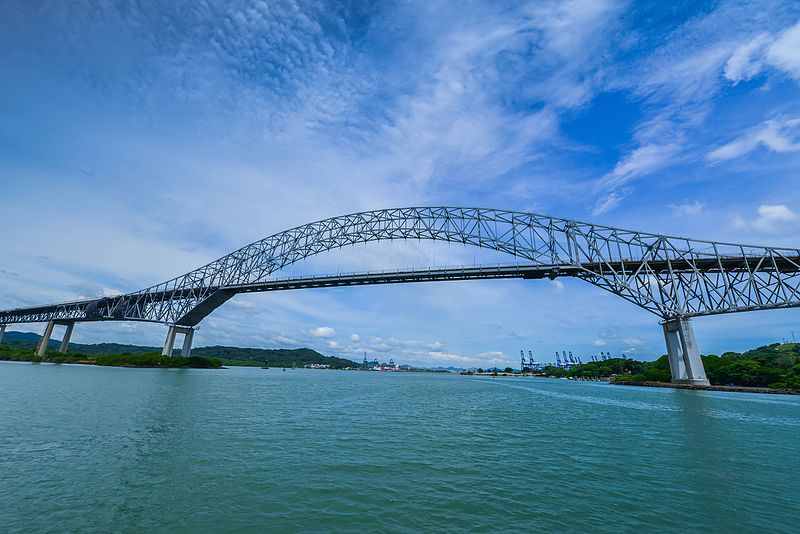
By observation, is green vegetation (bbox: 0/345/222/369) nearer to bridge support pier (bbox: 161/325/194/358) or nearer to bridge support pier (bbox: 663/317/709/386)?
bridge support pier (bbox: 161/325/194/358)

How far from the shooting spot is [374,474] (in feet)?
29.1

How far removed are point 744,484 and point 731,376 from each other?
64.0m

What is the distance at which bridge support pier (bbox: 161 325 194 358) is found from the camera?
6990 centimetres

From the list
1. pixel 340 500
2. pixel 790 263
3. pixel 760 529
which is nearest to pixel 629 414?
pixel 760 529

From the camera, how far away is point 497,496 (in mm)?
7691

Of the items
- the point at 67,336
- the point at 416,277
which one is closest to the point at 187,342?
the point at 67,336

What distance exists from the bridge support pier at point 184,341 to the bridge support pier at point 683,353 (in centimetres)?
8104

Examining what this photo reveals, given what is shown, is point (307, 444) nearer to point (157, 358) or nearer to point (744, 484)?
point (744, 484)

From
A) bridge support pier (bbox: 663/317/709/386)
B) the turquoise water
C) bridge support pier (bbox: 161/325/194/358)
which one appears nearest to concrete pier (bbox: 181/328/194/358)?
bridge support pier (bbox: 161/325/194/358)

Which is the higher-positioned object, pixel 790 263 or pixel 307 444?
pixel 790 263

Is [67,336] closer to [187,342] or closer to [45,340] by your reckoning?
[45,340]

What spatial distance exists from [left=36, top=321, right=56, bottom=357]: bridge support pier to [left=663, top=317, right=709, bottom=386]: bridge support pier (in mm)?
117842

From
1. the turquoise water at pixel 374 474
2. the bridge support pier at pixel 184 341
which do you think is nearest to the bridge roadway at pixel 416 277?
the bridge support pier at pixel 184 341

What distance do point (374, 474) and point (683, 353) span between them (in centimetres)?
4711
